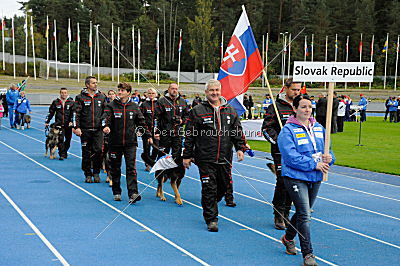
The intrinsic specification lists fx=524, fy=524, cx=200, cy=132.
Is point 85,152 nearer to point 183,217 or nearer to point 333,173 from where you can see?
point 183,217

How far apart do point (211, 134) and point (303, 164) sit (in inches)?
77.6

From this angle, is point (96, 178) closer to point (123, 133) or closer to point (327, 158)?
point (123, 133)

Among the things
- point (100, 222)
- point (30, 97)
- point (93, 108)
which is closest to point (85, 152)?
point (93, 108)

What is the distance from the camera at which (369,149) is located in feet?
65.2

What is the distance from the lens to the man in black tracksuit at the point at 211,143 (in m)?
7.54

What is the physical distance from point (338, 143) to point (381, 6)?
8325 centimetres

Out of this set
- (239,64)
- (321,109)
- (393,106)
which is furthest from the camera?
(393,106)

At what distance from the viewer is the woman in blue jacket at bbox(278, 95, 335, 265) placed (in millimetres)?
5906

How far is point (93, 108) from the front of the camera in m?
11.7

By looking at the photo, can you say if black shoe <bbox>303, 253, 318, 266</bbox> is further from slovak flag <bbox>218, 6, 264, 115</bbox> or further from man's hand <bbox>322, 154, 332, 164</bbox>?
slovak flag <bbox>218, 6, 264, 115</bbox>

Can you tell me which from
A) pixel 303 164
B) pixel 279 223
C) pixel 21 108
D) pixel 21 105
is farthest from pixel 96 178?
pixel 21 108

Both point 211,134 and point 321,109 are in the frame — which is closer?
point 211,134

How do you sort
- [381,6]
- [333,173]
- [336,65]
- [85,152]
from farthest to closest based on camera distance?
[381,6] < [333,173] < [85,152] < [336,65]

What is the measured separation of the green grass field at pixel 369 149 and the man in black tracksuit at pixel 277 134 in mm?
7322
